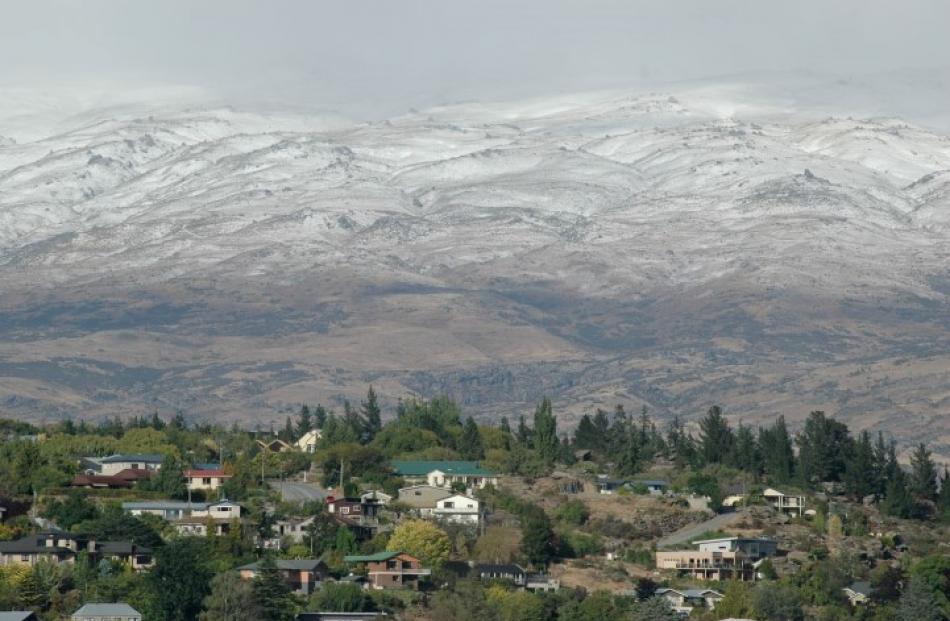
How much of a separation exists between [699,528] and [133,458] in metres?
26.0

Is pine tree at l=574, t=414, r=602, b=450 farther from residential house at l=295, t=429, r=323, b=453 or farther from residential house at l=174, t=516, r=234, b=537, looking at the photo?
residential house at l=174, t=516, r=234, b=537

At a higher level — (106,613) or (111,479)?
(111,479)

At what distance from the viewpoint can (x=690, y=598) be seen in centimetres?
10838

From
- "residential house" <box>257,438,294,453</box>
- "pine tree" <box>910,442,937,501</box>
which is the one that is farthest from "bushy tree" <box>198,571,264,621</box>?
"pine tree" <box>910,442,937,501</box>

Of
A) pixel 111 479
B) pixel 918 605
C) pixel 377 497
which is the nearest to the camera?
pixel 918 605

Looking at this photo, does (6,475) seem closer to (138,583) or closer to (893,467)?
(138,583)

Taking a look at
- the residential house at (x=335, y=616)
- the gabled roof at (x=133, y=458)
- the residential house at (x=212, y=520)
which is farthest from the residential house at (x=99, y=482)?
the residential house at (x=335, y=616)

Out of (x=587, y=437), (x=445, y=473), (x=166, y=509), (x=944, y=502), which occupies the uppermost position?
(x=587, y=437)

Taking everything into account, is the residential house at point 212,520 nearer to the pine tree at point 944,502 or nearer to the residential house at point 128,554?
the residential house at point 128,554

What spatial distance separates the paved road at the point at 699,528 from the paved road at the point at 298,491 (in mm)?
15236

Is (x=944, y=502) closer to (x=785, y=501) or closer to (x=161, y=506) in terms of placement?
(x=785, y=501)

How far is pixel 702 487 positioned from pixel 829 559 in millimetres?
13102

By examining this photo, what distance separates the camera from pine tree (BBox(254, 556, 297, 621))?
97.4 meters

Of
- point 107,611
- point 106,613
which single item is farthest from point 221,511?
point 106,613
